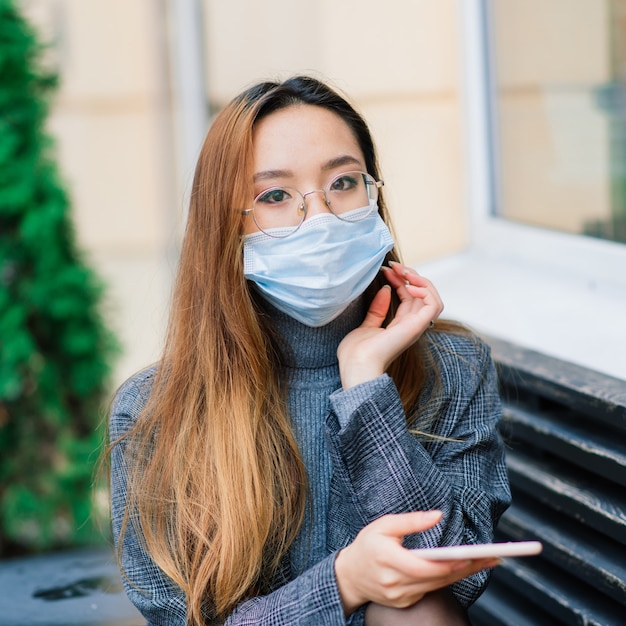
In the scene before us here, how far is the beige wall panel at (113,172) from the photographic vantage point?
4949mm

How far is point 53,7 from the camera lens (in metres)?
4.80

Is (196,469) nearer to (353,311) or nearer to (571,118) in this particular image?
(353,311)

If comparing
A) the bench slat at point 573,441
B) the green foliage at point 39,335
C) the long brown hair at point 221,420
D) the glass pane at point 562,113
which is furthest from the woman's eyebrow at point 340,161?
the green foliage at point 39,335

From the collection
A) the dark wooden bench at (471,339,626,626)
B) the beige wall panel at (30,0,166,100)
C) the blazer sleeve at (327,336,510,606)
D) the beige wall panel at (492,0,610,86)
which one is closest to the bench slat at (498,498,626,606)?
the dark wooden bench at (471,339,626,626)

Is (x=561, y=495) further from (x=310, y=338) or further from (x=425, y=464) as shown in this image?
(x=310, y=338)

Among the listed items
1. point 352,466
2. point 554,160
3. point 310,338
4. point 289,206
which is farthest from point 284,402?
point 554,160

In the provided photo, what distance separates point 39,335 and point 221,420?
2418mm

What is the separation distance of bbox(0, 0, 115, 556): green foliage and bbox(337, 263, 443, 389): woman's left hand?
7.56 feet

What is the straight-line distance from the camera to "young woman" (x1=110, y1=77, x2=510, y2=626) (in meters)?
1.77

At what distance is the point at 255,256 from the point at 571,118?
5.34 feet

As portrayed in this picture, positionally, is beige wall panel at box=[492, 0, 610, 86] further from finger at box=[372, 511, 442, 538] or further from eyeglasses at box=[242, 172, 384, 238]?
finger at box=[372, 511, 442, 538]

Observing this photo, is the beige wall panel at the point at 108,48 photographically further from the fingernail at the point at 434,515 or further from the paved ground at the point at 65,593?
the fingernail at the point at 434,515

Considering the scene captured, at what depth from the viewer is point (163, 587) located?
1.83m

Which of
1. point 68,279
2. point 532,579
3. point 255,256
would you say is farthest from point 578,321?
point 68,279
